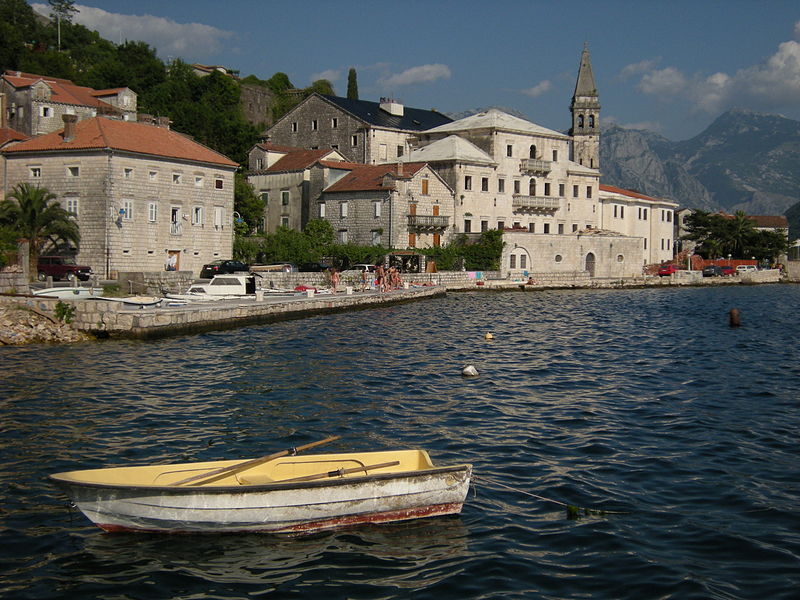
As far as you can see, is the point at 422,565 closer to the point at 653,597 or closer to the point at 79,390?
the point at 653,597

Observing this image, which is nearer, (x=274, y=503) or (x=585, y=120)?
(x=274, y=503)

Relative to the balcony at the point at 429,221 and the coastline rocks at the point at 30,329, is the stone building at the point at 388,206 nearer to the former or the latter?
the balcony at the point at 429,221

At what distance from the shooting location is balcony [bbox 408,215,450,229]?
208ft

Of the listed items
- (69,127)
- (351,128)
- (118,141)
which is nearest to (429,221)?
(351,128)

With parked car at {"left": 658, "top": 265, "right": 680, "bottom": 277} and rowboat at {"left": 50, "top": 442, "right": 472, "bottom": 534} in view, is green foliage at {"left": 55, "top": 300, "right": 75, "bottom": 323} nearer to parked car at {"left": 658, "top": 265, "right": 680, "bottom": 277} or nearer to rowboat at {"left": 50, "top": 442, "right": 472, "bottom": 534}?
rowboat at {"left": 50, "top": 442, "right": 472, "bottom": 534}

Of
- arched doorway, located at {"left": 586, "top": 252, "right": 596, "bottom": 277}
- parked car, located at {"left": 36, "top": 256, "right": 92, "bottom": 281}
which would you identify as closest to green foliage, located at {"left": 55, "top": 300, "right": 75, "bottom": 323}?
parked car, located at {"left": 36, "top": 256, "right": 92, "bottom": 281}

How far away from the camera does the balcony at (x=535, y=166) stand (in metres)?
75.1

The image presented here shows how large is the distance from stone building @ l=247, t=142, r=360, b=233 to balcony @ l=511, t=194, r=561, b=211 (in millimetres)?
15795

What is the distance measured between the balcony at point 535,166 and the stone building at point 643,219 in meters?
12.2

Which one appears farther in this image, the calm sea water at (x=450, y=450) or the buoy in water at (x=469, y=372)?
the buoy in water at (x=469, y=372)

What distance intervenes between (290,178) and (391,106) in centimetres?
1851

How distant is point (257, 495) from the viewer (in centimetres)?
1108

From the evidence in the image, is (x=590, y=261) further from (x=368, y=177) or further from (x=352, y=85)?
(x=352, y=85)

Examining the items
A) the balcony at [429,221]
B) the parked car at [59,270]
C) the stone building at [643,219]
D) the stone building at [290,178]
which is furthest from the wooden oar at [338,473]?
the stone building at [643,219]
